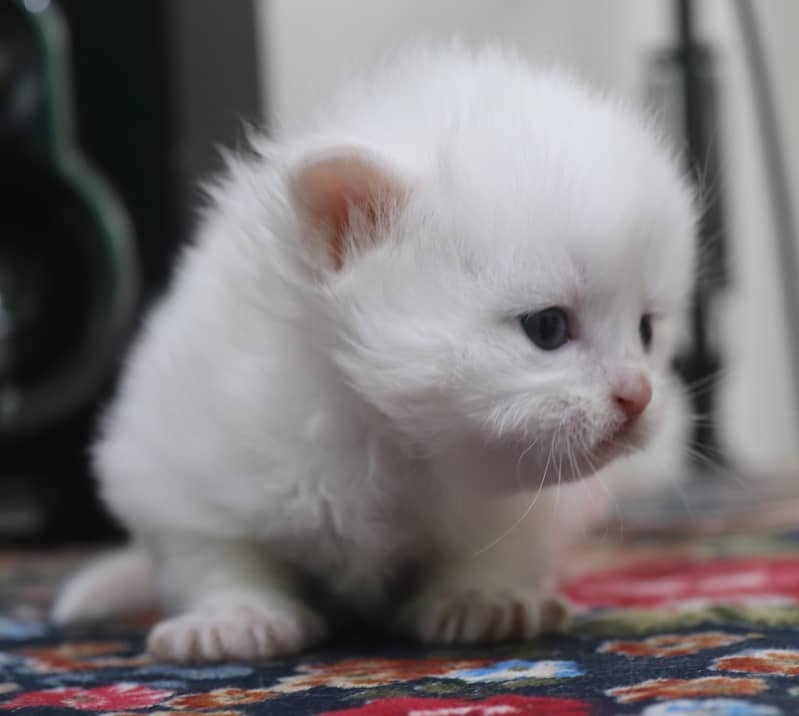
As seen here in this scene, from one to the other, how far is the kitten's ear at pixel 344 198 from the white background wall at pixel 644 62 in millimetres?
1128

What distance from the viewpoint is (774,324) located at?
128 inches

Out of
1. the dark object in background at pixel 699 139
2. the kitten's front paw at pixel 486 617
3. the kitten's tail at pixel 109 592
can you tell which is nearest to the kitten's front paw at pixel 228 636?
the kitten's front paw at pixel 486 617

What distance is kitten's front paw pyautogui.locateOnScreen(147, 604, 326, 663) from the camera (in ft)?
3.26

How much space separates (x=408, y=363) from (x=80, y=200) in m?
1.18

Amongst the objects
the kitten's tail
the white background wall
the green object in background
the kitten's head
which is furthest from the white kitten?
the white background wall

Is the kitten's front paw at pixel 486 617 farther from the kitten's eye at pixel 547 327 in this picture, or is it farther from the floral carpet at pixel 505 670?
the kitten's eye at pixel 547 327

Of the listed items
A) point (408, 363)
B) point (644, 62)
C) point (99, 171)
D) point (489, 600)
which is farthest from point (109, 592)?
point (644, 62)

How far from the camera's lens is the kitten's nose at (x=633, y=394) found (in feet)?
3.04

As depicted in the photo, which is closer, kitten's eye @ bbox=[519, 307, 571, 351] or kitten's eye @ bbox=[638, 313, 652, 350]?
kitten's eye @ bbox=[519, 307, 571, 351]

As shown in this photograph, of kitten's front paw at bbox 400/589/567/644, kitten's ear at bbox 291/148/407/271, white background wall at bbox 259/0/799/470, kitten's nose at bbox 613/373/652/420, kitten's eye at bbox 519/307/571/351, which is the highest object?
white background wall at bbox 259/0/799/470

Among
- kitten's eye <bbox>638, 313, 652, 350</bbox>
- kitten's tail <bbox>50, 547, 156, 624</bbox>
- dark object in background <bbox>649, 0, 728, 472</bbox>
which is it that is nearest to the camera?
kitten's eye <bbox>638, 313, 652, 350</bbox>

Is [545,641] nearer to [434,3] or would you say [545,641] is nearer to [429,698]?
[429,698]

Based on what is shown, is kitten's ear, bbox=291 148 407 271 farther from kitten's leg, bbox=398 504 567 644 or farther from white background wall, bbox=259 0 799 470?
white background wall, bbox=259 0 799 470

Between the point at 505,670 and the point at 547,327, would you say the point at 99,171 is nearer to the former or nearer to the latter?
the point at 547,327
